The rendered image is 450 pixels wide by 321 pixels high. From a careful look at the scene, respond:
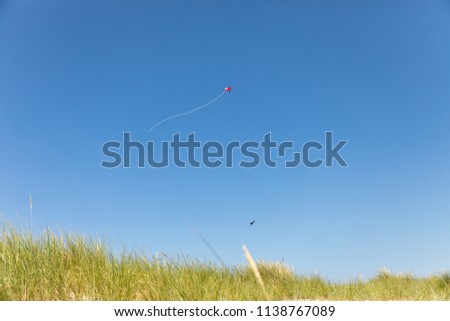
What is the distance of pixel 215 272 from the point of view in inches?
281
